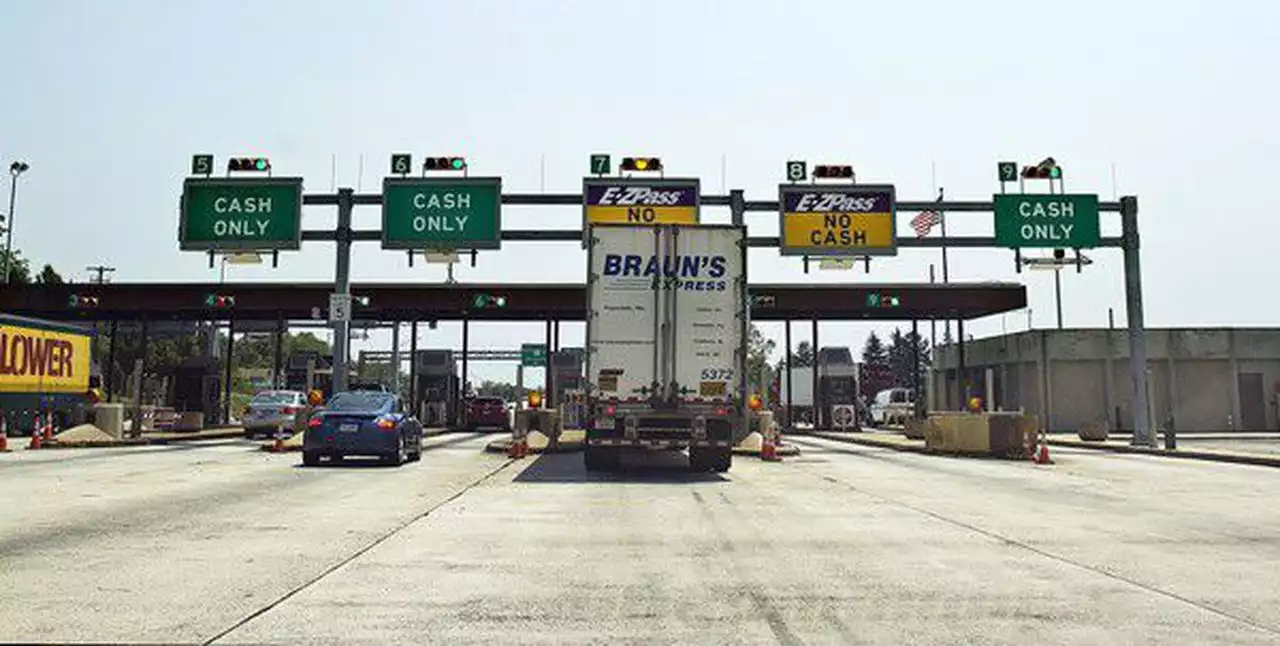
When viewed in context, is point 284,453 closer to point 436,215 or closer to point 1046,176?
point 436,215

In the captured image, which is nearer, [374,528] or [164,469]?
[374,528]

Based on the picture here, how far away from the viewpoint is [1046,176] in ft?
93.2

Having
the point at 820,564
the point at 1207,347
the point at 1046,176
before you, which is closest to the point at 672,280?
the point at 820,564

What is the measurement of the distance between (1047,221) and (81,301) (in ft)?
115

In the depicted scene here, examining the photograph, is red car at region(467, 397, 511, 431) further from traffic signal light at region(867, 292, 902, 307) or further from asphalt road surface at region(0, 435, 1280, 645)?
asphalt road surface at region(0, 435, 1280, 645)

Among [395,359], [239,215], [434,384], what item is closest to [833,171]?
[239,215]

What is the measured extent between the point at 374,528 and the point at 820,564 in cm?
463

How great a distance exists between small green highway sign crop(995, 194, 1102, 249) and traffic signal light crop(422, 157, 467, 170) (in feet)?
50.4

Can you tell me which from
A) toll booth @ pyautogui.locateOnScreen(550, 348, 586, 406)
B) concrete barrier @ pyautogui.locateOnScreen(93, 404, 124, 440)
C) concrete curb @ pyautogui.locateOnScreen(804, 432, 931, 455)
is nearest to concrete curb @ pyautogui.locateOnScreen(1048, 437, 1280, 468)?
concrete curb @ pyautogui.locateOnScreen(804, 432, 931, 455)

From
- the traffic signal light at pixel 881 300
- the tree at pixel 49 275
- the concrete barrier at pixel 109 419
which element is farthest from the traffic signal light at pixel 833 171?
the tree at pixel 49 275

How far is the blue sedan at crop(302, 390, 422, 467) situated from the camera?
18.7 meters

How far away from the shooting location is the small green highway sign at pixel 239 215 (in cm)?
2745

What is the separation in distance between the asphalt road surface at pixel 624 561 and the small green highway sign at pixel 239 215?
12277 mm

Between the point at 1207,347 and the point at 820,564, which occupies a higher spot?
the point at 1207,347
